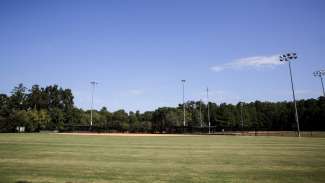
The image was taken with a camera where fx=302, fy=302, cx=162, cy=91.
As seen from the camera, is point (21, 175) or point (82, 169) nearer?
point (21, 175)

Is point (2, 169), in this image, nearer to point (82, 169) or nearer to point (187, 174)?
point (82, 169)

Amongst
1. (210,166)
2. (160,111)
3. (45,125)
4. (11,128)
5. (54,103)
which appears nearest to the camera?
(210,166)

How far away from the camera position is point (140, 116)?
172 meters

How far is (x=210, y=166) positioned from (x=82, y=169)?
Result: 5.34 meters

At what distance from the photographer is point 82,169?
1197cm

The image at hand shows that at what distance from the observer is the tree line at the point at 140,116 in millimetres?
91781

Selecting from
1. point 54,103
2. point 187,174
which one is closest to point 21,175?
point 187,174

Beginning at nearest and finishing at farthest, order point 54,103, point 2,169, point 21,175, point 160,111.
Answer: point 21,175, point 2,169, point 54,103, point 160,111

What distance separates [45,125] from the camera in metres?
102

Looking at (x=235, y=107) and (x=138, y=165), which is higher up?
(x=235, y=107)

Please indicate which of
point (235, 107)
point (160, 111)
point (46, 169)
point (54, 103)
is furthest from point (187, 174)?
point (235, 107)

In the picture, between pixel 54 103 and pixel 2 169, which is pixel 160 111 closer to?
pixel 54 103

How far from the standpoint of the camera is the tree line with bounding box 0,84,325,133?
91781mm

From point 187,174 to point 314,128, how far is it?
355 feet
